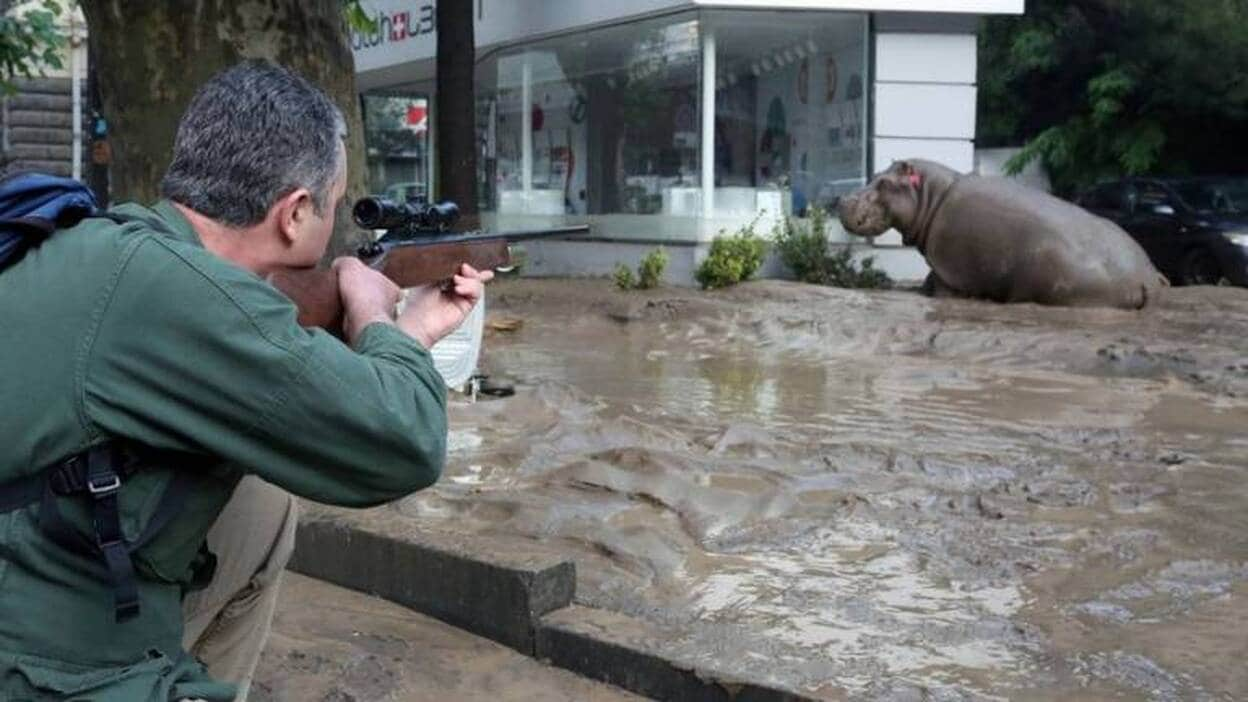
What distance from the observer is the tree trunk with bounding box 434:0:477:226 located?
15.3m

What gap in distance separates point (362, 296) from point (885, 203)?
40.4 ft

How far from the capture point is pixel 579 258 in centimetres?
1766

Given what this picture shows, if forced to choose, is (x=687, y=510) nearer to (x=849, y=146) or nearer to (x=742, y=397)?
(x=742, y=397)

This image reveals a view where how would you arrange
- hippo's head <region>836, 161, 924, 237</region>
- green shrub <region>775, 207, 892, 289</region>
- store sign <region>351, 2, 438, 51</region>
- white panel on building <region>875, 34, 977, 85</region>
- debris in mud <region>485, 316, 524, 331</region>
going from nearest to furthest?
debris in mud <region>485, 316, 524, 331</region>
hippo's head <region>836, 161, 924, 237</region>
green shrub <region>775, 207, 892, 289</region>
white panel on building <region>875, 34, 977, 85</region>
store sign <region>351, 2, 438, 51</region>

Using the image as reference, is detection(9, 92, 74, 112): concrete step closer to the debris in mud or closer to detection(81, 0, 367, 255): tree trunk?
the debris in mud

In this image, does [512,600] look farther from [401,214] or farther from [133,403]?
[133,403]

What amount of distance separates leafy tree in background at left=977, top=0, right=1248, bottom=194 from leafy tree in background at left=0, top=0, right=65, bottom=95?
1694 cm

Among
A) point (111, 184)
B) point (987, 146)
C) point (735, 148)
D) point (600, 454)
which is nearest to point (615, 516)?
point (600, 454)

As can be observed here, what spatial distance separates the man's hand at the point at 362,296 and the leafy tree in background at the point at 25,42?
839cm

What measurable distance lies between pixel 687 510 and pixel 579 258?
12.1 m

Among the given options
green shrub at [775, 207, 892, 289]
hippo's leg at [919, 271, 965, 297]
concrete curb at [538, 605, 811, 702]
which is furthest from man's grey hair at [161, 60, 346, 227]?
green shrub at [775, 207, 892, 289]

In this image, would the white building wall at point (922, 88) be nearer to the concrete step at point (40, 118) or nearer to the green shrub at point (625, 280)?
the green shrub at point (625, 280)

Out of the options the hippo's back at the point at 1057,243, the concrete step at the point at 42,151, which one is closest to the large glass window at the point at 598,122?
the hippo's back at the point at 1057,243

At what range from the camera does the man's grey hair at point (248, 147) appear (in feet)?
7.52
